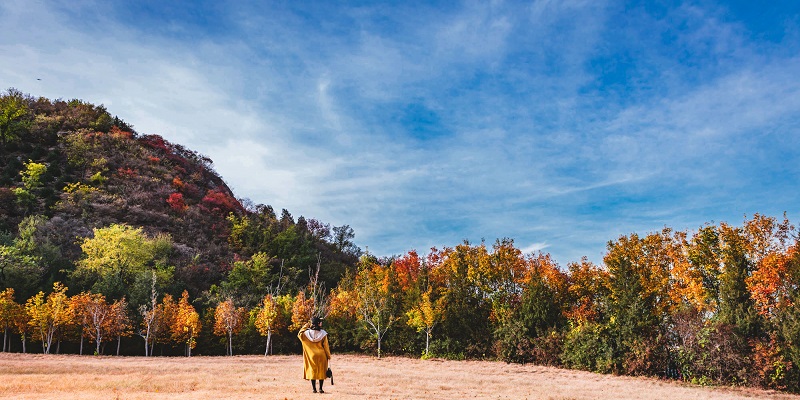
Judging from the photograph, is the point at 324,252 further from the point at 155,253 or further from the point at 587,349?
the point at 587,349

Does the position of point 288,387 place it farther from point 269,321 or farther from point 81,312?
point 81,312

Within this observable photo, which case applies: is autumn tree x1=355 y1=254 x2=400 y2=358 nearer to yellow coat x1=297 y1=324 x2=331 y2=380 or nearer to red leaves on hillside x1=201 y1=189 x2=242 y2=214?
yellow coat x1=297 y1=324 x2=331 y2=380

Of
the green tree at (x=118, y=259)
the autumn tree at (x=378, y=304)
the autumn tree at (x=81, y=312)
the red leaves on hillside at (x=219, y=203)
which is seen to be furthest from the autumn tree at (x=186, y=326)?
the red leaves on hillside at (x=219, y=203)

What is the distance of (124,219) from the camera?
61.0 meters

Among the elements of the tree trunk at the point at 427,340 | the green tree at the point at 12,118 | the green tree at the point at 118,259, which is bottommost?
the tree trunk at the point at 427,340

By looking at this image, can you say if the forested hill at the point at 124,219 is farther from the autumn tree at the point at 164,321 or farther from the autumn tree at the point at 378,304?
the autumn tree at the point at 378,304

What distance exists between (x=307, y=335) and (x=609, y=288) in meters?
23.4

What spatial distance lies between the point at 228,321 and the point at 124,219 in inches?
1286

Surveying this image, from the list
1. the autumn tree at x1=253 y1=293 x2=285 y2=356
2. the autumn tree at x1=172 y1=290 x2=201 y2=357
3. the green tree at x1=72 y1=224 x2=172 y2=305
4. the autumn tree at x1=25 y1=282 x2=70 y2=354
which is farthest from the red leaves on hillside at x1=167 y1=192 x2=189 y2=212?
the autumn tree at x1=253 y1=293 x2=285 y2=356

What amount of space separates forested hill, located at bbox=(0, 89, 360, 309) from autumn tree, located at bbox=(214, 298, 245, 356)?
7151 millimetres

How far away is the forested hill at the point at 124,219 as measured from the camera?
4288 centimetres

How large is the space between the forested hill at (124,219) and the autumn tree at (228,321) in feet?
23.5

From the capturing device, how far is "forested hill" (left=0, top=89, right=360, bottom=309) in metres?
42.9

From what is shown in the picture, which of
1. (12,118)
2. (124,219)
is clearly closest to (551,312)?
(124,219)
